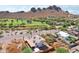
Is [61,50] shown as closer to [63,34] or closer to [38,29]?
[63,34]

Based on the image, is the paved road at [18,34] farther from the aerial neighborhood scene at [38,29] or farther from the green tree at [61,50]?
the green tree at [61,50]

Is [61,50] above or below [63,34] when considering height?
below

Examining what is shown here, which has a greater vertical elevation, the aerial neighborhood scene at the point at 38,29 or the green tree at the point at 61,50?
the aerial neighborhood scene at the point at 38,29

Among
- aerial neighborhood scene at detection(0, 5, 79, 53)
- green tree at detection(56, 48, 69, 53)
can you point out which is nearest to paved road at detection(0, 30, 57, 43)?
aerial neighborhood scene at detection(0, 5, 79, 53)

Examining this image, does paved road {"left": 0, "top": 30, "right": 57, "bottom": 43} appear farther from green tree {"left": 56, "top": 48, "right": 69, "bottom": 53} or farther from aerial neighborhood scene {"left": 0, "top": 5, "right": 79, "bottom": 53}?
green tree {"left": 56, "top": 48, "right": 69, "bottom": 53}

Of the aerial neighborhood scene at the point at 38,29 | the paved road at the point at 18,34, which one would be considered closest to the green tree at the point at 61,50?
the aerial neighborhood scene at the point at 38,29

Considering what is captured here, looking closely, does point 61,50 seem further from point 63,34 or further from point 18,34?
point 18,34

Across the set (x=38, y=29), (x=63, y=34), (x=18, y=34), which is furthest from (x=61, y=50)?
(x=18, y=34)

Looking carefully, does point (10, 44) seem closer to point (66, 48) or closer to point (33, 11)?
point (33, 11)
